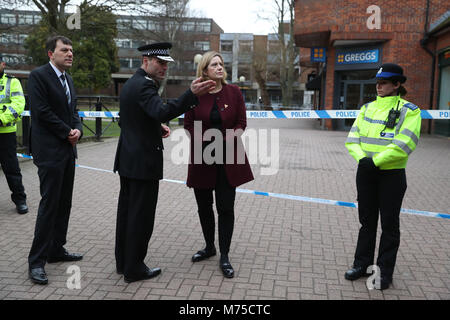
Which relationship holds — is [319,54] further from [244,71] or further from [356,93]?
[244,71]

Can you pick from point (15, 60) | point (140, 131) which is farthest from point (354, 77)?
point (140, 131)

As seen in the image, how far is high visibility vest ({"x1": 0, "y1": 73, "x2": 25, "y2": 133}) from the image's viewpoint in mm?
5562

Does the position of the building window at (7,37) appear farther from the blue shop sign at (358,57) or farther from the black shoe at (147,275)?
the blue shop sign at (358,57)

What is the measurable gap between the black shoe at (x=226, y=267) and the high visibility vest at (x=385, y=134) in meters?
1.49

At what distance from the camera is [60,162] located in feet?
12.6

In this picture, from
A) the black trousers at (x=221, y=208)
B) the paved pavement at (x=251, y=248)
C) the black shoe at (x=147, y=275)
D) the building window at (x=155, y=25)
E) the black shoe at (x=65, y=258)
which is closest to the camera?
the paved pavement at (x=251, y=248)

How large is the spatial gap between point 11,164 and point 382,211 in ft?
15.5

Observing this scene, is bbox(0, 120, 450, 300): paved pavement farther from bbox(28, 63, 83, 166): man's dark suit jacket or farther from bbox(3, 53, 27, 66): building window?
bbox(3, 53, 27, 66): building window

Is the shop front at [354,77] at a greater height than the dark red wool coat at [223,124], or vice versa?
the shop front at [354,77]

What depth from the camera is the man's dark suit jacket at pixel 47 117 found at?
12.3 ft

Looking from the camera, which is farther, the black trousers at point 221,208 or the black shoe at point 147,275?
the black trousers at point 221,208

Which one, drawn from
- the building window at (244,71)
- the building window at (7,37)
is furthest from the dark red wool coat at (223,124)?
the building window at (244,71)
